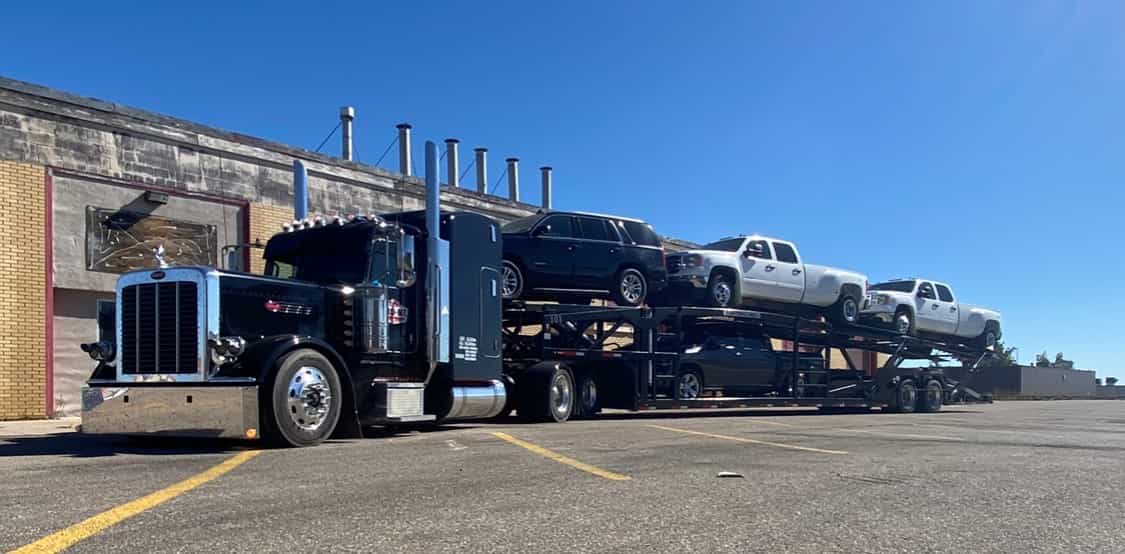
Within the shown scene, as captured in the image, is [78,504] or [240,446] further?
[240,446]

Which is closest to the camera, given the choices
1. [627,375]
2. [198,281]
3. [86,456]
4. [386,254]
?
[86,456]

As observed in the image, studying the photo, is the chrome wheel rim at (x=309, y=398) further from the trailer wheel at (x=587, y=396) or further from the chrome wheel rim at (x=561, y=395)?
the trailer wheel at (x=587, y=396)

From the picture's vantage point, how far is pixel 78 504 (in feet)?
17.8

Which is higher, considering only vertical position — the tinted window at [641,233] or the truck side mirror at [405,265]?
the tinted window at [641,233]

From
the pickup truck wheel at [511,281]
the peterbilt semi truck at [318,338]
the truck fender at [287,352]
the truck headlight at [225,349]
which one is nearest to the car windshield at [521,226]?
the pickup truck wheel at [511,281]

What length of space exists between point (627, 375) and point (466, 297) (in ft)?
14.1

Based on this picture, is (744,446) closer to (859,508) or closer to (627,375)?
(859,508)

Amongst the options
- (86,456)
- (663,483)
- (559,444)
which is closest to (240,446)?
(86,456)

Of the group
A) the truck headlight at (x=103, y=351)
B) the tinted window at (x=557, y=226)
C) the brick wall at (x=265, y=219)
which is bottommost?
the truck headlight at (x=103, y=351)

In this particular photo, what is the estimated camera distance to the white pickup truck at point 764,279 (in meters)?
16.6

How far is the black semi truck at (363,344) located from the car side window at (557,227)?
117cm

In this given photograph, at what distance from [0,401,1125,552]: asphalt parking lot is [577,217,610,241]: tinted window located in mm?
5426

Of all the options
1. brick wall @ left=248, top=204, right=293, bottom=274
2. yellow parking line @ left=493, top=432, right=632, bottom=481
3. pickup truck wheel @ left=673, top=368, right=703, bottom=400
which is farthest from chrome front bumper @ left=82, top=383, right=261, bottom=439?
brick wall @ left=248, top=204, right=293, bottom=274

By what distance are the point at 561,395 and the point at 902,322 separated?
1105 centimetres
